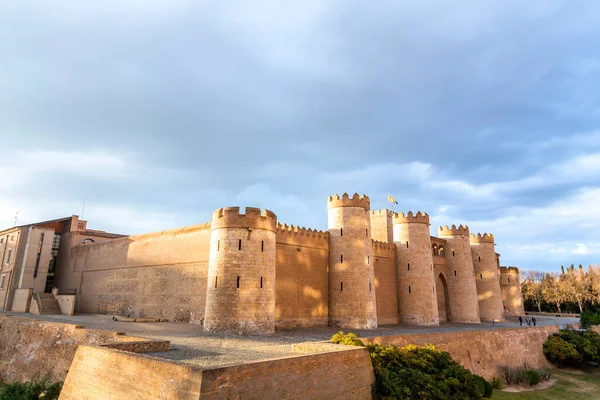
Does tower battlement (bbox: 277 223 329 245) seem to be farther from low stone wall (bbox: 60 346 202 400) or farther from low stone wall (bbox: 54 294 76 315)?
low stone wall (bbox: 54 294 76 315)

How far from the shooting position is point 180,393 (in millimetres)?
8875

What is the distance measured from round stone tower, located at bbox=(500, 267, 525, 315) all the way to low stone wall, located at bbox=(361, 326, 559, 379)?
17826 millimetres

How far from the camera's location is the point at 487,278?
39781 mm

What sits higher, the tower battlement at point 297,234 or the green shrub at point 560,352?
the tower battlement at point 297,234

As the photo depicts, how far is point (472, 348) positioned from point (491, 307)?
727 inches

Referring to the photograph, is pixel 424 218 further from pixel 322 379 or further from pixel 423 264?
pixel 322 379

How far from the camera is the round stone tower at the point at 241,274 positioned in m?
20.7

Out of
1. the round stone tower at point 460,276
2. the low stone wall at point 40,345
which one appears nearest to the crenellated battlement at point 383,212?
the round stone tower at point 460,276

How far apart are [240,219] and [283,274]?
5555mm

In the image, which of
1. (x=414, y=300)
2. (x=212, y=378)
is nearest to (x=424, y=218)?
(x=414, y=300)

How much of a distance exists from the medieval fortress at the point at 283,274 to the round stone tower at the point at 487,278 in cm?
10

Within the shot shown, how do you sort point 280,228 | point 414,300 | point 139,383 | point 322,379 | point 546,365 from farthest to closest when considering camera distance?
point 414,300 < point 546,365 < point 280,228 < point 322,379 < point 139,383

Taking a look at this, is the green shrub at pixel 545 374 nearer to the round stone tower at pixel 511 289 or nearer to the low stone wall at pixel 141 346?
the round stone tower at pixel 511 289

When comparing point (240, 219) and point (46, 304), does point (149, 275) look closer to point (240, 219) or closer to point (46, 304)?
point (46, 304)
